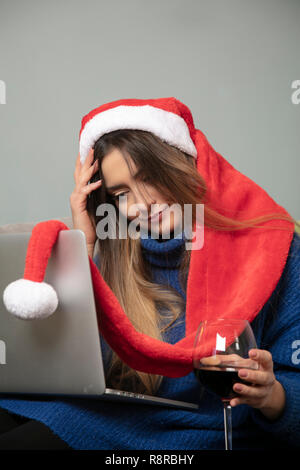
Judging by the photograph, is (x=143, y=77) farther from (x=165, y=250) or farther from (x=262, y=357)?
(x=262, y=357)

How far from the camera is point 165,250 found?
3.68 ft

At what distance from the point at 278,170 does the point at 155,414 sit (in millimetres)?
1176

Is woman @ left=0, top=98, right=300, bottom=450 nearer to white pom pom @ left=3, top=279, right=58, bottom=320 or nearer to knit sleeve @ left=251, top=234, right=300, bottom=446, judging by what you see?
knit sleeve @ left=251, top=234, right=300, bottom=446

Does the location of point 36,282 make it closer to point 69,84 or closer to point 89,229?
point 89,229

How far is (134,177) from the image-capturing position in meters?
1.12

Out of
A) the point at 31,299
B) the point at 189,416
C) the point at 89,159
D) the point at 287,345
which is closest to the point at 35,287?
the point at 31,299

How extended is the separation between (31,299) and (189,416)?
422 millimetres

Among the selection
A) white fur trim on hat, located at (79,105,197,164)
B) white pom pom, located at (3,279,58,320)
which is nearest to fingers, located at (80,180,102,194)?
white fur trim on hat, located at (79,105,197,164)

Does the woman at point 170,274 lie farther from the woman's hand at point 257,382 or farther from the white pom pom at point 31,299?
the white pom pom at point 31,299

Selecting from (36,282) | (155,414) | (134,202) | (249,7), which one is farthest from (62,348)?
(249,7)

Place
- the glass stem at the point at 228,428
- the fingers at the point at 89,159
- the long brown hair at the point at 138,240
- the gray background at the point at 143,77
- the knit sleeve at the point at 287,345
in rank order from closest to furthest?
1. the glass stem at the point at 228,428
2. the knit sleeve at the point at 287,345
3. the long brown hair at the point at 138,240
4. the fingers at the point at 89,159
5. the gray background at the point at 143,77

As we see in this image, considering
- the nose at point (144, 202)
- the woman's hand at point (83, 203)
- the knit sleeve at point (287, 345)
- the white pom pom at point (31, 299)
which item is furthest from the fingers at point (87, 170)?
the white pom pom at point (31, 299)

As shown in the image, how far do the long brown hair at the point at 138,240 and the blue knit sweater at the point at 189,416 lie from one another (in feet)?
0.46

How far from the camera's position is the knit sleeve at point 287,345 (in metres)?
0.78
